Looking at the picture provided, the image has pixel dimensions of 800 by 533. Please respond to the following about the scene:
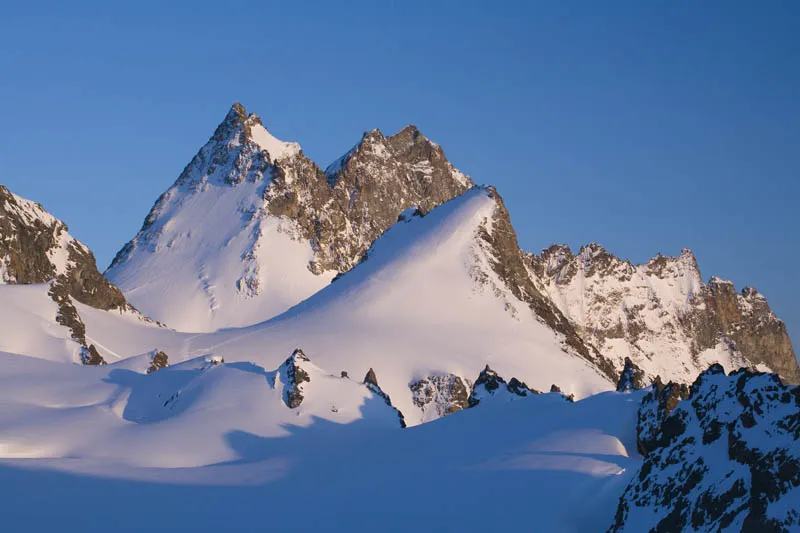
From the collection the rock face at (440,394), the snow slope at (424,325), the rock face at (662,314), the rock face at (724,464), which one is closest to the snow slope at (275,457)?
the rock face at (724,464)

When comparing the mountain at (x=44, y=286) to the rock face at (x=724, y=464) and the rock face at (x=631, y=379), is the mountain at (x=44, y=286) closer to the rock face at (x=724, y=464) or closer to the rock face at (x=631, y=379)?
the rock face at (x=631, y=379)

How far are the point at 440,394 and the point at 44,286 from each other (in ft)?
92.0

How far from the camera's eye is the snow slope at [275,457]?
3750cm

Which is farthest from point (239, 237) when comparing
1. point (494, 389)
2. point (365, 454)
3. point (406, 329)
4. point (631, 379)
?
point (365, 454)

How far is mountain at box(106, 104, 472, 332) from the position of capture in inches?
5315

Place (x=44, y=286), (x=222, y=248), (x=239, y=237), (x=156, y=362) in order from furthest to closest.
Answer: (x=239, y=237) → (x=222, y=248) → (x=44, y=286) → (x=156, y=362)

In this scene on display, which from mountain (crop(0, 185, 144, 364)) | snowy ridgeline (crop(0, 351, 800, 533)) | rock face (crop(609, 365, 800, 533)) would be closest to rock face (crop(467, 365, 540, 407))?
snowy ridgeline (crop(0, 351, 800, 533))

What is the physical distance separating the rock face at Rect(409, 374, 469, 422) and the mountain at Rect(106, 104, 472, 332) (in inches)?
2010

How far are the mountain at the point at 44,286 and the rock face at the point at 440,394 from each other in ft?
70.2

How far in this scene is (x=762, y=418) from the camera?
2858 centimetres

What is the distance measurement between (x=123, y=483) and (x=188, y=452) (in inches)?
338

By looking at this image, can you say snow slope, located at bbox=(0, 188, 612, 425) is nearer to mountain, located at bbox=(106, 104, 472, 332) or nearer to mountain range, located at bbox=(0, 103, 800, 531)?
mountain range, located at bbox=(0, 103, 800, 531)

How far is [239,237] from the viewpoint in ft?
476

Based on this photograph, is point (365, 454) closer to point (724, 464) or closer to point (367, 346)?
point (724, 464)
